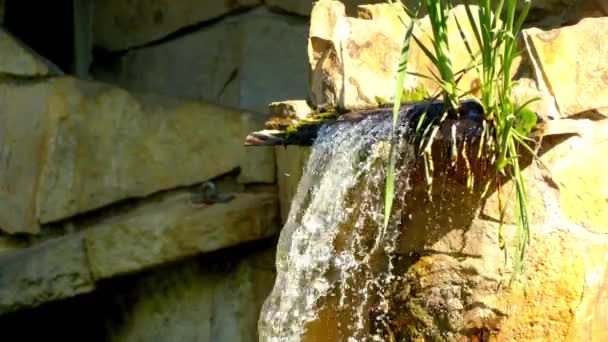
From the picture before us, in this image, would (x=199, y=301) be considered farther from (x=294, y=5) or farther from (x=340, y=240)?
(x=340, y=240)

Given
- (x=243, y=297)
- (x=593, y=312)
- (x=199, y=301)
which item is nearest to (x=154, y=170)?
(x=199, y=301)

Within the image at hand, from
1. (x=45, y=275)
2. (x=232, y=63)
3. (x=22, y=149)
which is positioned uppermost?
(x=232, y=63)

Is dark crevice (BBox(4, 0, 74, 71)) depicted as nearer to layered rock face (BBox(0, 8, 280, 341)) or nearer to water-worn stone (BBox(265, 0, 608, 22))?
layered rock face (BBox(0, 8, 280, 341))

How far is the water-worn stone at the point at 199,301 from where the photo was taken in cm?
559

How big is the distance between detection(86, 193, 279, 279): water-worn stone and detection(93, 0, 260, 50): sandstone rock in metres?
1.48

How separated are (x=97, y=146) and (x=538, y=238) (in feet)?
9.67

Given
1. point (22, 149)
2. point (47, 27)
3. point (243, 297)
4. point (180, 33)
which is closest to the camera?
point (243, 297)

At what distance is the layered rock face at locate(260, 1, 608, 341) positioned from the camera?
373cm

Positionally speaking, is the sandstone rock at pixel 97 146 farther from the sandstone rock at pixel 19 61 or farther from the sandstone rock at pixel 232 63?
the sandstone rock at pixel 232 63

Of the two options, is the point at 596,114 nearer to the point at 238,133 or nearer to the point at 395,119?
the point at 395,119

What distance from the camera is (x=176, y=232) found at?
5469 millimetres

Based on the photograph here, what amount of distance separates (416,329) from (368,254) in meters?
0.27

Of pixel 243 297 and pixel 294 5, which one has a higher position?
pixel 294 5

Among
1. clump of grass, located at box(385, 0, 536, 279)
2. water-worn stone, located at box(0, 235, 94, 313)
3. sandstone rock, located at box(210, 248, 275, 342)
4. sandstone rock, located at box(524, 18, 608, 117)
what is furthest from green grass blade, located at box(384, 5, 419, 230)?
water-worn stone, located at box(0, 235, 94, 313)
